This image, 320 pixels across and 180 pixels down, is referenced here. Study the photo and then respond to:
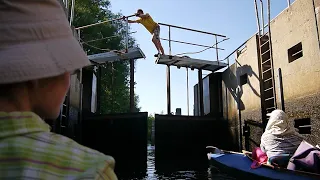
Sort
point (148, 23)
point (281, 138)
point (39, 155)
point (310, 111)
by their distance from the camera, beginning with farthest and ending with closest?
1. point (148, 23)
2. point (310, 111)
3. point (281, 138)
4. point (39, 155)

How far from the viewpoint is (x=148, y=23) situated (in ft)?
33.1

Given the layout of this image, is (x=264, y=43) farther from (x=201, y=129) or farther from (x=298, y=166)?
(x=298, y=166)

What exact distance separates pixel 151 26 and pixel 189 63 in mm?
2224

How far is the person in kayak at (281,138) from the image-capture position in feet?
18.5

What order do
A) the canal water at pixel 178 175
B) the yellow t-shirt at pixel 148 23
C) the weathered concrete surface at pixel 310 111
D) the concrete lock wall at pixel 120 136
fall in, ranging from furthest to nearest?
the concrete lock wall at pixel 120 136 → the yellow t-shirt at pixel 148 23 → the canal water at pixel 178 175 → the weathered concrete surface at pixel 310 111

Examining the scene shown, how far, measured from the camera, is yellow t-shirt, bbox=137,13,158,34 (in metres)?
10.0

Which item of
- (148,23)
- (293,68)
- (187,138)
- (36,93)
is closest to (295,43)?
(293,68)

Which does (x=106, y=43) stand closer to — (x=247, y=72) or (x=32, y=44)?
(x=247, y=72)

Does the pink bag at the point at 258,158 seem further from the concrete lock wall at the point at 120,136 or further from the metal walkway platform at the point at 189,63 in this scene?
the metal walkway platform at the point at 189,63

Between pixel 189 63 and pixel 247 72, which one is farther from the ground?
pixel 189 63

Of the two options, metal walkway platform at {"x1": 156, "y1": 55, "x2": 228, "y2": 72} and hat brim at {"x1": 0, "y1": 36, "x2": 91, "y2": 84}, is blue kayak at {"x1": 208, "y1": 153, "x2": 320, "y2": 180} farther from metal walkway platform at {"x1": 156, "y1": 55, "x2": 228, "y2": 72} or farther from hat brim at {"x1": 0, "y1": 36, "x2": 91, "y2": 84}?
hat brim at {"x1": 0, "y1": 36, "x2": 91, "y2": 84}

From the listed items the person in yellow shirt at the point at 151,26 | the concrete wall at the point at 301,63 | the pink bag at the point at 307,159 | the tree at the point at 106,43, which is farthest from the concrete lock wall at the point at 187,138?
the tree at the point at 106,43

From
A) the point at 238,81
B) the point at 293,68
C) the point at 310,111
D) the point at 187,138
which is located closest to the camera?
the point at 310,111

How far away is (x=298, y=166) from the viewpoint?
4.99 meters
